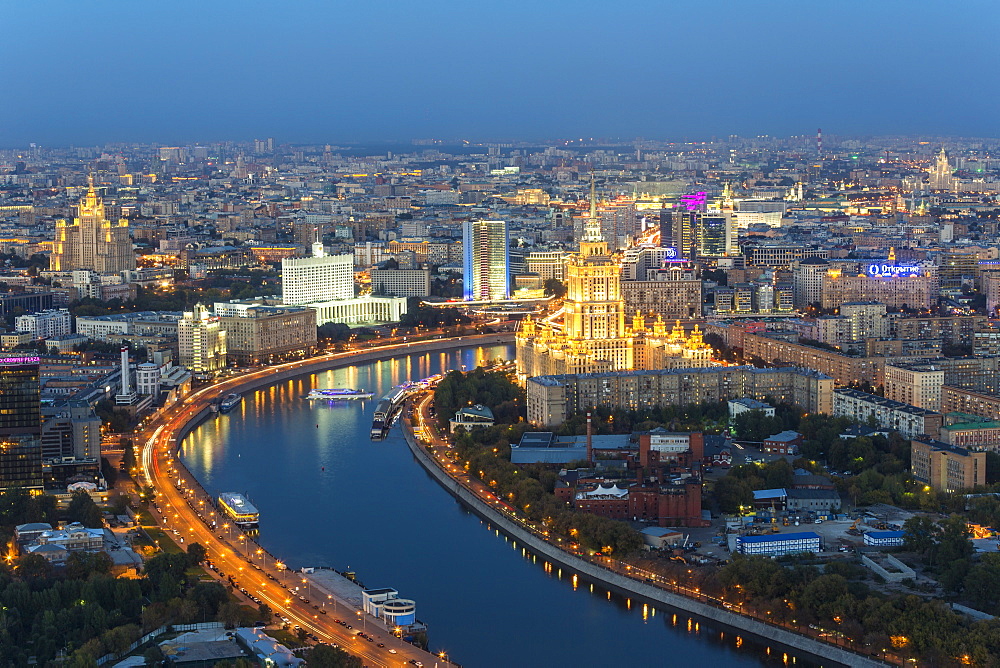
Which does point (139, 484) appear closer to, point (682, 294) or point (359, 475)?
point (359, 475)

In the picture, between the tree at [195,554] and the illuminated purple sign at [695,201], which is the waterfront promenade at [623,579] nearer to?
the tree at [195,554]

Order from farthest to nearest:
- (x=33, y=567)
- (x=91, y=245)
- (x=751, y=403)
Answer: (x=91, y=245) < (x=751, y=403) < (x=33, y=567)

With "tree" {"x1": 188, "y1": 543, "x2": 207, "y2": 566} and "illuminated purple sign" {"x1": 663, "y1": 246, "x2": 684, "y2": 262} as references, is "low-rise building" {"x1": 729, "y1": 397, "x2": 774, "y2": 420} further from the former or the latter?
"illuminated purple sign" {"x1": 663, "y1": 246, "x2": 684, "y2": 262}

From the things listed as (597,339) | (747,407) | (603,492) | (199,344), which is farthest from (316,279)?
(603,492)

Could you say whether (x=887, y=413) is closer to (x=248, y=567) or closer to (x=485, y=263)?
(x=248, y=567)

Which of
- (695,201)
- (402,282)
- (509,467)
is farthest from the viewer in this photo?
(695,201)

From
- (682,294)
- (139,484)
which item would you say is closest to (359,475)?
(139,484)

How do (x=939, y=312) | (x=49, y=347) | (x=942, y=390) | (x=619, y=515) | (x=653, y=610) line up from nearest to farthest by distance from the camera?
(x=653, y=610), (x=619, y=515), (x=942, y=390), (x=49, y=347), (x=939, y=312)
